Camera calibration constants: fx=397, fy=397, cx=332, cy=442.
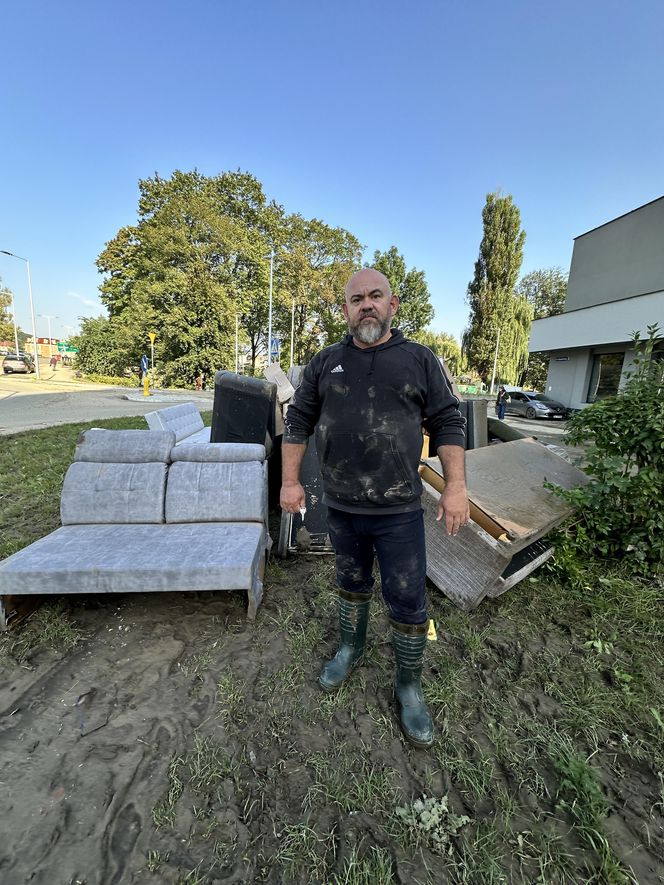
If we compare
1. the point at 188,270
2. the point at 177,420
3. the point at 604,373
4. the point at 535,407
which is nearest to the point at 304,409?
the point at 177,420

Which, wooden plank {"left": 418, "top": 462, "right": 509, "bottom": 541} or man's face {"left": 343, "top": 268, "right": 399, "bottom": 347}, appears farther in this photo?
wooden plank {"left": 418, "top": 462, "right": 509, "bottom": 541}

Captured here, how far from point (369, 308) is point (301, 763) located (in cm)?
200

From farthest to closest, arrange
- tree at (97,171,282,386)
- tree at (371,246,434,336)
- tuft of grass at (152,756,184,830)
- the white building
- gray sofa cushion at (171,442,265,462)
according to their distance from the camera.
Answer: tree at (371,246,434,336) → tree at (97,171,282,386) → the white building → gray sofa cushion at (171,442,265,462) → tuft of grass at (152,756,184,830)

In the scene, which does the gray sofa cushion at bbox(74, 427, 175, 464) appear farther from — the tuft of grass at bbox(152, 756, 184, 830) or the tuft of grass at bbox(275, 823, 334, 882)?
the tuft of grass at bbox(275, 823, 334, 882)

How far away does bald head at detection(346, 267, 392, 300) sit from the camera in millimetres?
1850

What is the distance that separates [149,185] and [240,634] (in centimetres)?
3391

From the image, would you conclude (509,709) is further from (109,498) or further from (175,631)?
(109,498)

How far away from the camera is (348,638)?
218 centimetres

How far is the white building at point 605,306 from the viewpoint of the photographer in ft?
55.2

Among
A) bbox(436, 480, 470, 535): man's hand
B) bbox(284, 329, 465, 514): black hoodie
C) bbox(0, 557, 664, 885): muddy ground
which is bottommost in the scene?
bbox(0, 557, 664, 885): muddy ground

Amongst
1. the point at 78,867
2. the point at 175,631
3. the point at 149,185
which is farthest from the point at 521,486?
the point at 149,185

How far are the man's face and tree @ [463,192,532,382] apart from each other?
34191 millimetres

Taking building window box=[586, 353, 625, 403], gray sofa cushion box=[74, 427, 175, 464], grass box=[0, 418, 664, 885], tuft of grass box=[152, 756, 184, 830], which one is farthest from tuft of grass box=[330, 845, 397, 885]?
building window box=[586, 353, 625, 403]

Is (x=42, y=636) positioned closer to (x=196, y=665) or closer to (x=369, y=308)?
(x=196, y=665)
